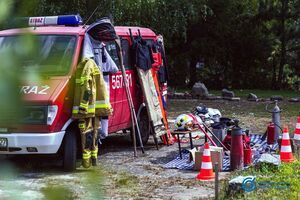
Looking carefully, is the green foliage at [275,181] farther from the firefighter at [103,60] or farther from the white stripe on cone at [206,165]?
the firefighter at [103,60]

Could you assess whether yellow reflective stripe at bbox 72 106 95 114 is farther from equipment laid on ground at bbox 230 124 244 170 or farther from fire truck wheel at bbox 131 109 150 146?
fire truck wheel at bbox 131 109 150 146

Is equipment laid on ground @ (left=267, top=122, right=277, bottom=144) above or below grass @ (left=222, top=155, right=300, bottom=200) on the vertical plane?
above

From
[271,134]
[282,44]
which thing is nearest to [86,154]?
[271,134]

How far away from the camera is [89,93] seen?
7.34 m

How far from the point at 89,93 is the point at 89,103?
183 mm

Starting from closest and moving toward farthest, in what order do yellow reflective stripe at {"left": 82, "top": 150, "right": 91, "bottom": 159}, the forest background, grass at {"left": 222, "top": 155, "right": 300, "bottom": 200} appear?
grass at {"left": 222, "top": 155, "right": 300, "bottom": 200} → yellow reflective stripe at {"left": 82, "top": 150, "right": 91, "bottom": 159} → the forest background

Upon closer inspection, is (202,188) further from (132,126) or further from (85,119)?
(132,126)

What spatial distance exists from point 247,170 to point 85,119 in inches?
88.7

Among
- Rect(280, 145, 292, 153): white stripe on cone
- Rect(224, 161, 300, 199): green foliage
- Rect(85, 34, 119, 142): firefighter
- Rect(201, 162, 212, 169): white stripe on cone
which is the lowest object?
Rect(224, 161, 300, 199): green foliage

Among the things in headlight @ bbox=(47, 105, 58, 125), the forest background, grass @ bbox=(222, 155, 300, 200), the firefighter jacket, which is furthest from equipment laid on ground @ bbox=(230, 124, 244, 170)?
the forest background

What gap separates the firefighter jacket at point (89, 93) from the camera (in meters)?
7.34

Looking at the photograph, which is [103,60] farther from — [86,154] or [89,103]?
[86,154]

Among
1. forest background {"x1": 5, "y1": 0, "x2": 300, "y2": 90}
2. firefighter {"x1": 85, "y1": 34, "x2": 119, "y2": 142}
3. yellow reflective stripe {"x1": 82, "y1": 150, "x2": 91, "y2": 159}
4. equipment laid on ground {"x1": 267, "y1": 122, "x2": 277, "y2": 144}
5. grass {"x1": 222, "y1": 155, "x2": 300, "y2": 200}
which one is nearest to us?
grass {"x1": 222, "y1": 155, "x2": 300, "y2": 200}

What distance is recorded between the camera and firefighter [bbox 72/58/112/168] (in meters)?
7.35
